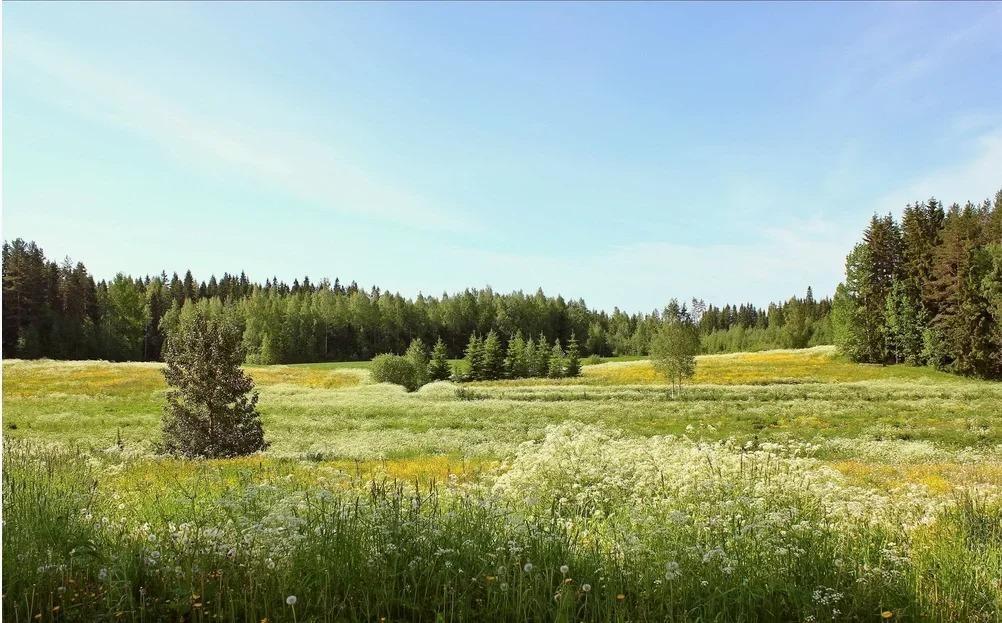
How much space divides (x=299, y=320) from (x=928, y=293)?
8140 centimetres

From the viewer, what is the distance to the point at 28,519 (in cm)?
488

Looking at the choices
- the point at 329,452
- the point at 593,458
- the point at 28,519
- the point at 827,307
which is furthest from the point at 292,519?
the point at 827,307

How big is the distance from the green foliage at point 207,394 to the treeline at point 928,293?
55.1 metres

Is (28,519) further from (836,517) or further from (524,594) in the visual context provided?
(836,517)

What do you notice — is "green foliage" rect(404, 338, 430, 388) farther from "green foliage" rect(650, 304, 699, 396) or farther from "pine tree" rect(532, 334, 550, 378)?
→ "green foliage" rect(650, 304, 699, 396)

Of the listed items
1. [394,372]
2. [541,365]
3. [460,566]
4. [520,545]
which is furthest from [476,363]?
[460,566]

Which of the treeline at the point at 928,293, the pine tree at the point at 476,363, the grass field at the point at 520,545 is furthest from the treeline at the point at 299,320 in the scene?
the grass field at the point at 520,545

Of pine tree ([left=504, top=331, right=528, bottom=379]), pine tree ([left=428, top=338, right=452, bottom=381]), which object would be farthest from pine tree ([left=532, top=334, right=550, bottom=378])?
pine tree ([left=428, top=338, right=452, bottom=381])

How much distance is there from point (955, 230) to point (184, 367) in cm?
6179

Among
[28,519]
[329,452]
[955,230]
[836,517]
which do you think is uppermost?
[955,230]

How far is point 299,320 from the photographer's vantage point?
320 feet

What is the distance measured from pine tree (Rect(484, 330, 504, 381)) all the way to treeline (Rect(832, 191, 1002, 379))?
121 ft

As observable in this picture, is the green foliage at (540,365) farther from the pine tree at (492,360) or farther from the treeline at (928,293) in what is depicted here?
the treeline at (928,293)

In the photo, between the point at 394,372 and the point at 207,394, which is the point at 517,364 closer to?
the point at 394,372
